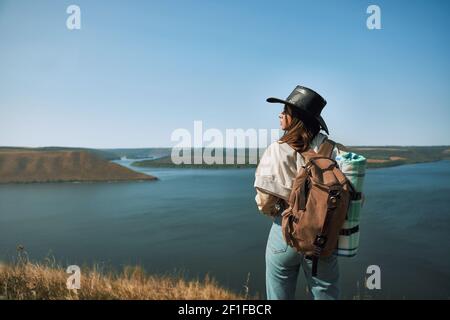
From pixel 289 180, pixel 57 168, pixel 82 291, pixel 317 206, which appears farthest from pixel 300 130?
pixel 57 168

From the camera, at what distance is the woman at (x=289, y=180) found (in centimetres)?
162

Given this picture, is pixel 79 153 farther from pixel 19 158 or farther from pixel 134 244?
pixel 134 244

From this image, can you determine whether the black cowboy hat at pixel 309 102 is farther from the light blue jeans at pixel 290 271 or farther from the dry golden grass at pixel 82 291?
the dry golden grass at pixel 82 291

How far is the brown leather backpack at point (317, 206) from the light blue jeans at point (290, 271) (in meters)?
0.08

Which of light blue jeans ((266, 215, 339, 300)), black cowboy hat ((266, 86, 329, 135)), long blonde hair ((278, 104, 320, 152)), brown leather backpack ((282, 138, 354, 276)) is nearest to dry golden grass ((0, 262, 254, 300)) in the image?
light blue jeans ((266, 215, 339, 300))

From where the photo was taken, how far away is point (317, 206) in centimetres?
151

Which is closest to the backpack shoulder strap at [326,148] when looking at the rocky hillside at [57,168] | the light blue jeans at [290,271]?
the light blue jeans at [290,271]

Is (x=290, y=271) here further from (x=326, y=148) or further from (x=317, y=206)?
(x=326, y=148)

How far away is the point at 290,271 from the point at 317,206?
450 millimetres

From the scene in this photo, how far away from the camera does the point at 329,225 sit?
4.98 feet

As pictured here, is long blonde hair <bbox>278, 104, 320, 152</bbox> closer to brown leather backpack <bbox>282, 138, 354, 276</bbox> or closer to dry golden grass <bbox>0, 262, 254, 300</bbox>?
brown leather backpack <bbox>282, 138, 354, 276</bbox>
